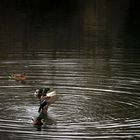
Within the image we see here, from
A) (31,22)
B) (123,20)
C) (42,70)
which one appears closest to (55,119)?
(42,70)

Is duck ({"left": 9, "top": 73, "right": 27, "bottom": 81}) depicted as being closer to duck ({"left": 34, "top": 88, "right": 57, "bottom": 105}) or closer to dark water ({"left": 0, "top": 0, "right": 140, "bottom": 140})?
dark water ({"left": 0, "top": 0, "right": 140, "bottom": 140})

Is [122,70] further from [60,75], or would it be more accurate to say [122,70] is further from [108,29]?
[108,29]

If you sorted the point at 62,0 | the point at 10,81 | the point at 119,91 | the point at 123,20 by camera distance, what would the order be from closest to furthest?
the point at 119,91
the point at 10,81
the point at 123,20
the point at 62,0

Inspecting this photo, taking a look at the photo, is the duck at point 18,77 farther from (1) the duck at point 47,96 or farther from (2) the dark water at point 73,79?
(1) the duck at point 47,96

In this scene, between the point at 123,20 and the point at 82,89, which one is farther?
the point at 123,20

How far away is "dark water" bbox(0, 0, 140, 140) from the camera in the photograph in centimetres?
1916

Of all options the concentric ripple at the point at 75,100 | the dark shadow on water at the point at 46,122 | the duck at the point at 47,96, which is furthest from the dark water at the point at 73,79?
the duck at the point at 47,96

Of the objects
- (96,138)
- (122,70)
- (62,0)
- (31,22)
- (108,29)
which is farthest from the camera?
(62,0)

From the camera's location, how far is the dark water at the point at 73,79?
62.8ft

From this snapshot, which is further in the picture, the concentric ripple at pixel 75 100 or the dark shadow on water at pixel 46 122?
the dark shadow on water at pixel 46 122

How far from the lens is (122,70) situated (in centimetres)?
2977

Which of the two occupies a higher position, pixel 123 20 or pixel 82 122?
pixel 123 20

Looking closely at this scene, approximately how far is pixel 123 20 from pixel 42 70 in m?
37.4

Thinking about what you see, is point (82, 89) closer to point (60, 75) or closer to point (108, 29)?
point (60, 75)
